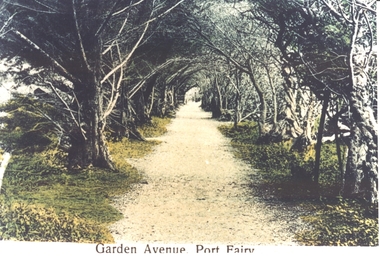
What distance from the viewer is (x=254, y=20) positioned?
5465mm

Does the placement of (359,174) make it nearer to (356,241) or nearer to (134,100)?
(356,241)

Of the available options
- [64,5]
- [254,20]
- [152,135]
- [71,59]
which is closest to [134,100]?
[152,135]

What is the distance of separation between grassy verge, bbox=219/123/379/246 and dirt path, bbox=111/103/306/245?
19 centimetres

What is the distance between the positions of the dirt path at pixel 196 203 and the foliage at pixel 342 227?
0.72ft

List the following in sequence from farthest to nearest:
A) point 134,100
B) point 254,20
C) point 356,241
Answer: point 134,100
point 254,20
point 356,241

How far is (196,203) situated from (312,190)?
1312 millimetres

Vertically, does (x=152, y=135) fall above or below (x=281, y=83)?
below

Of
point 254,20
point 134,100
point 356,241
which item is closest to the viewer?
point 356,241

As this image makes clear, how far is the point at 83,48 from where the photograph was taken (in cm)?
533

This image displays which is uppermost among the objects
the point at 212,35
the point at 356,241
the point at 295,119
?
the point at 212,35

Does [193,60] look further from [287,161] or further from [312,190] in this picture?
[312,190]

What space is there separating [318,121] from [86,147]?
2663 millimetres

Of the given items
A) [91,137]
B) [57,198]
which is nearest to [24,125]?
[91,137]

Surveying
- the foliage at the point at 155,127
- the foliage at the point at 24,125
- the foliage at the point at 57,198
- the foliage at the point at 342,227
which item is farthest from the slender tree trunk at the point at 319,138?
the foliage at the point at 24,125
